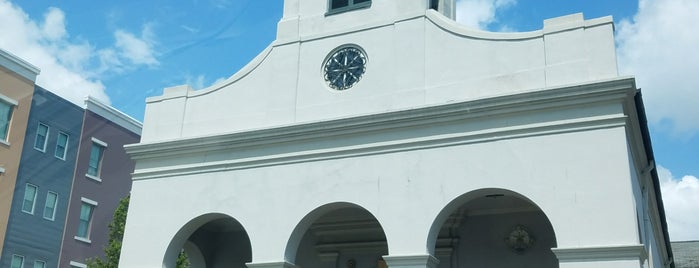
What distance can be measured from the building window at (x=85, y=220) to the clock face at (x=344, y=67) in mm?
19035

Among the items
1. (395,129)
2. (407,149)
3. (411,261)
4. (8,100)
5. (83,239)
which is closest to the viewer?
(411,261)

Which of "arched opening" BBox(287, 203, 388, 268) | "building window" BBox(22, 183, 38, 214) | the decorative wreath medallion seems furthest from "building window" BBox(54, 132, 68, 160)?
the decorative wreath medallion

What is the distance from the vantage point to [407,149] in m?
14.0

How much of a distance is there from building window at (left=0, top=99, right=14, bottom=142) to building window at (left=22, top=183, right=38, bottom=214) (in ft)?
6.86

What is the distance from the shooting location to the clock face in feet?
50.4

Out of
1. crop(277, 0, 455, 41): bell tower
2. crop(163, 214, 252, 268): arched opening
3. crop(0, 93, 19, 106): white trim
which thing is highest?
crop(0, 93, 19, 106): white trim

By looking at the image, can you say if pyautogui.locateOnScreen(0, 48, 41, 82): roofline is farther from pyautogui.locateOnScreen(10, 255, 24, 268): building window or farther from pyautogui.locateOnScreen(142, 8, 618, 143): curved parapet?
pyautogui.locateOnScreen(142, 8, 618, 143): curved parapet

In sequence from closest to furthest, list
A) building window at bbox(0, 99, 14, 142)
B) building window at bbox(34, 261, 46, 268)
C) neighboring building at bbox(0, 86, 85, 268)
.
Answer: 1. building window at bbox(0, 99, 14, 142)
2. neighboring building at bbox(0, 86, 85, 268)
3. building window at bbox(34, 261, 46, 268)

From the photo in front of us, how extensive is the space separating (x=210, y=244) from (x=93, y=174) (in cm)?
1472

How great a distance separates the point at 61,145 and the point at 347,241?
17.2 metres

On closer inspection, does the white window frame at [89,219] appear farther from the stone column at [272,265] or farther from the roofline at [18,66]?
the stone column at [272,265]

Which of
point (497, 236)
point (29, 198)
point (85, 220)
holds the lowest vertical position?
point (497, 236)

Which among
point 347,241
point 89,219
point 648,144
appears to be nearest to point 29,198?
point 89,219

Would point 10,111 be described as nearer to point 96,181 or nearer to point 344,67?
point 96,181
